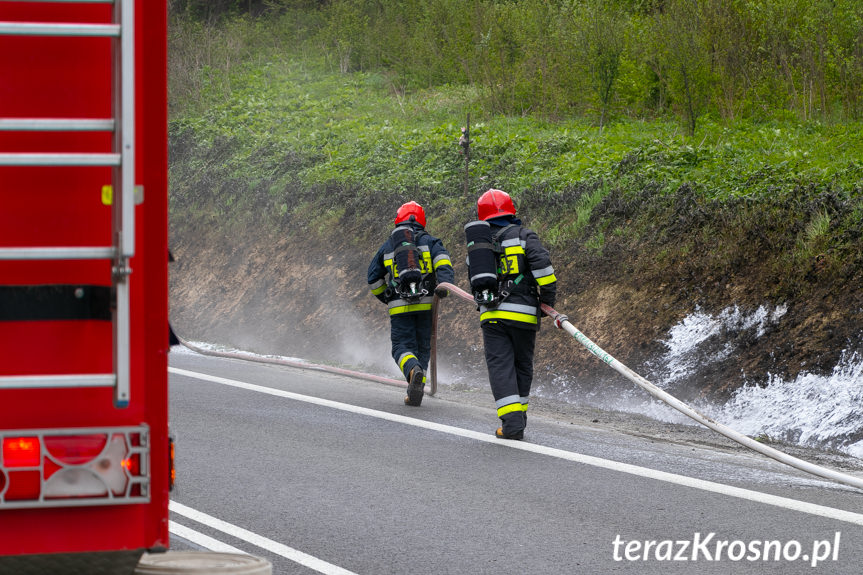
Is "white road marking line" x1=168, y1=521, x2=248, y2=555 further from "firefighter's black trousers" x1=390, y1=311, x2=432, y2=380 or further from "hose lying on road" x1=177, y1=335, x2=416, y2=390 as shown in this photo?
"hose lying on road" x1=177, y1=335, x2=416, y2=390

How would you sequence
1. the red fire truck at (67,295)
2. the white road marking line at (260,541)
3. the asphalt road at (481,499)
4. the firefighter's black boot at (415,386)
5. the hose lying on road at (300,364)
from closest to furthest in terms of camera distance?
the red fire truck at (67,295) → the white road marking line at (260,541) → the asphalt road at (481,499) → the firefighter's black boot at (415,386) → the hose lying on road at (300,364)

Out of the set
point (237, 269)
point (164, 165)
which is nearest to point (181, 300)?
point (237, 269)

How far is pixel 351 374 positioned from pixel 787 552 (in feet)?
20.8

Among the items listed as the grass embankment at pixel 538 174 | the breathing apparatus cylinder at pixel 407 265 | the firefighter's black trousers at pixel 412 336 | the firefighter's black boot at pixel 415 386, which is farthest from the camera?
the grass embankment at pixel 538 174


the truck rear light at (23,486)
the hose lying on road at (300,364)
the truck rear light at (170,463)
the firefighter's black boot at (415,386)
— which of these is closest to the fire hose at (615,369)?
the hose lying on road at (300,364)

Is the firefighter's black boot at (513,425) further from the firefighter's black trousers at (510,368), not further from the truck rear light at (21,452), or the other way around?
the truck rear light at (21,452)

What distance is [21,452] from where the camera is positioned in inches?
103

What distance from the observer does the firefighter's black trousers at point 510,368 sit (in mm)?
7625

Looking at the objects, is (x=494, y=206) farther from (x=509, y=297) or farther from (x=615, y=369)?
(x=615, y=369)

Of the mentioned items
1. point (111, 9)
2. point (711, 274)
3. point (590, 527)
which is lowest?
point (590, 527)

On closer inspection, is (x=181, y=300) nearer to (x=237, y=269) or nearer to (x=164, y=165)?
(x=237, y=269)

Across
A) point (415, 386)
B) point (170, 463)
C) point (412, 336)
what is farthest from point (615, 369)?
point (170, 463)

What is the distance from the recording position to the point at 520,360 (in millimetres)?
7926

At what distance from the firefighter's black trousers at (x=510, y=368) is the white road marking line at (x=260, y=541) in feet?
9.15
